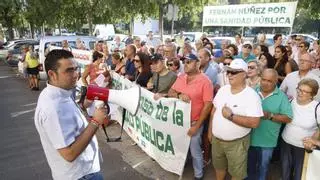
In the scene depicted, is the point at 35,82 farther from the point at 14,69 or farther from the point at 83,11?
the point at 83,11

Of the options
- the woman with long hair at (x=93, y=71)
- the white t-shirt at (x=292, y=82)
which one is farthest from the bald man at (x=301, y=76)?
the woman with long hair at (x=93, y=71)

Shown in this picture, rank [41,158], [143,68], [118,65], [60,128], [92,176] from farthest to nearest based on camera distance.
Result: [118,65]
[143,68]
[41,158]
[92,176]
[60,128]

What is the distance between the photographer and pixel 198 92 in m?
4.19

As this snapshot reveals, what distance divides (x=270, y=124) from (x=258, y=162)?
524mm

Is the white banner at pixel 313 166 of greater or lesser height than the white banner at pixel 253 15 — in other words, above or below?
below

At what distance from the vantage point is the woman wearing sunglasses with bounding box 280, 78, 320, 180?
363cm

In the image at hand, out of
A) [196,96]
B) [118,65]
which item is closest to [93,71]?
[118,65]

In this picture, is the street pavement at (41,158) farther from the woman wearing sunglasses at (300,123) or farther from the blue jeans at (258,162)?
the woman wearing sunglasses at (300,123)

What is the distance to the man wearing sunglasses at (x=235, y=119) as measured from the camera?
3.54 m

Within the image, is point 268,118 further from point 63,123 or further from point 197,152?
point 63,123

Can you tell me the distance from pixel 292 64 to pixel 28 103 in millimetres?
7452

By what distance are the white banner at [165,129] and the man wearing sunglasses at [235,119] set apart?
1.69 ft

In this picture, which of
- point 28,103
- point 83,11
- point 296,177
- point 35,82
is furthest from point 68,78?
point 83,11

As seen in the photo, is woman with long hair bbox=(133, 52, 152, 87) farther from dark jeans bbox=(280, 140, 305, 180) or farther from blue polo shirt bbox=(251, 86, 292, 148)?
dark jeans bbox=(280, 140, 305, 180)
